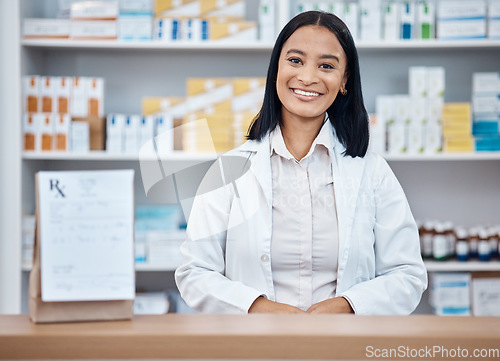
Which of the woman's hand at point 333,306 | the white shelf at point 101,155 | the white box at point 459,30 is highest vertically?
the white box at point 459,30

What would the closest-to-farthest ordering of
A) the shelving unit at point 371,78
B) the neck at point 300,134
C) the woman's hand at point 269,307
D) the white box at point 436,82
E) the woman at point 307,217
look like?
the woman's hand at point 269,307 → the woman at point 307,217 → the neck at point 300,134 → the white box at point 436,82 → the shelving unit at point 371,78

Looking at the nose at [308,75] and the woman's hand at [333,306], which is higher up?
the nose at [308,75]

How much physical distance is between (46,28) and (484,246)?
7.88ft

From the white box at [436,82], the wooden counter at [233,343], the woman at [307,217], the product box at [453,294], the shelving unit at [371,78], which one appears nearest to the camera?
the wooden counter at [233,343]

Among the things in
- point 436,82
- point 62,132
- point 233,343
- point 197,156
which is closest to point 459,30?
point 436,82

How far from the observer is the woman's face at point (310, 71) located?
142 cm

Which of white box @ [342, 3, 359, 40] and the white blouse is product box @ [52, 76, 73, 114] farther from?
the white blouse

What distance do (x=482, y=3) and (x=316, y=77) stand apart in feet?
5.88

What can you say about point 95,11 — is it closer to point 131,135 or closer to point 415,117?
point 131,135

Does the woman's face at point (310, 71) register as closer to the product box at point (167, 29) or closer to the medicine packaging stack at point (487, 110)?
the product box at point (167, 29)

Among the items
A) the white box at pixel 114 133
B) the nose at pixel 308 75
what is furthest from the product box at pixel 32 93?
the nose at pixel 308 75

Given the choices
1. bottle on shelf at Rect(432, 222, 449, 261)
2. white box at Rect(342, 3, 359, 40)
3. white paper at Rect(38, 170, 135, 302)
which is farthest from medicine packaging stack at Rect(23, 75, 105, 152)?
white paper at Rect(38, 170, 135, 302)

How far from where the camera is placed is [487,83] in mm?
2832

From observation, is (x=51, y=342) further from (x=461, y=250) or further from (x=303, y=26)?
(x=461, y=250)
